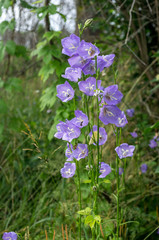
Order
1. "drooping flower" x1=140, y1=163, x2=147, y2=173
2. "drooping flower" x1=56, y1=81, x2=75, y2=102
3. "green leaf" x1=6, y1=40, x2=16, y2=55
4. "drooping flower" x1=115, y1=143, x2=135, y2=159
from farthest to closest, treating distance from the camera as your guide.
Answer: "green leaf" x1=6, y1=40, x2=16, y2=55 < "drooping flower" x1=140, y1=163, x2=147, y2=173 < "drooping flower" x1=115, y1=143, x2=135, y2=159 < "drooping flower" x1=56, y1=81, x2=75, y2=102

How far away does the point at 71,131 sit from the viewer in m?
1.07

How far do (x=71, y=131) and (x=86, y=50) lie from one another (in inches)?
12.8

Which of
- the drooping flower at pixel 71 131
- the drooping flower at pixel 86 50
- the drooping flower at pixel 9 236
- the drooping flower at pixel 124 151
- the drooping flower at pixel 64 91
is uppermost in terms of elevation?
the drooping flower at pixel 86 50

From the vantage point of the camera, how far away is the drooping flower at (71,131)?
41.8 inches

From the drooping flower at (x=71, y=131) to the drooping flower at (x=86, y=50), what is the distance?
27cm

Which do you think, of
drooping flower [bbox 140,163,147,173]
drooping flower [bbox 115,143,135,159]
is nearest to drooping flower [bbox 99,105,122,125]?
drooping flower [bbox 115,143,135,159]

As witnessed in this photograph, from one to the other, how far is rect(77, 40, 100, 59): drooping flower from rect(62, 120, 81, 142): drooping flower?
0.27m

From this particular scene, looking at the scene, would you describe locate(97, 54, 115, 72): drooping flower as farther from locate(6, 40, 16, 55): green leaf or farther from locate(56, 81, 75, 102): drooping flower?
locate(6, 40, 16, 55): green leaf

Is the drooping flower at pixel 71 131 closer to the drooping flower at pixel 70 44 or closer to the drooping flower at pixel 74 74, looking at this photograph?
the drooping flower at pixel 74 74

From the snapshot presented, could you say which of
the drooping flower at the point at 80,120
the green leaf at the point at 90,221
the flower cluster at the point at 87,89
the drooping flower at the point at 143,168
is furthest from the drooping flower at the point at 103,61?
the drooping flower at the point at 143,168

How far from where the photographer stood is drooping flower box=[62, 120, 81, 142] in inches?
41.8

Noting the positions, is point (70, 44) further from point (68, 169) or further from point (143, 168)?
point (143, 168)

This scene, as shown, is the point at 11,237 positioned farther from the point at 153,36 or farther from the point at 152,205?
the point at 153,36

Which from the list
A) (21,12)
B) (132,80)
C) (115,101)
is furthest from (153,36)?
(115,101)
